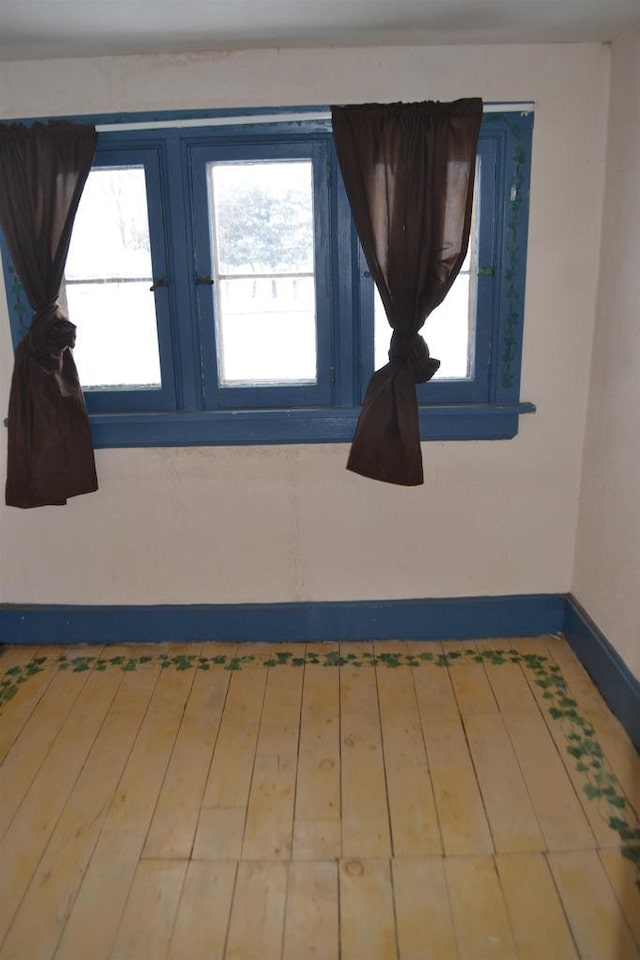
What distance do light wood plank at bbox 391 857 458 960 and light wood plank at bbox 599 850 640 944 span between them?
43 cm

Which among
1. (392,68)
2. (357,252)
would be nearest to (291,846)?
(357,252)

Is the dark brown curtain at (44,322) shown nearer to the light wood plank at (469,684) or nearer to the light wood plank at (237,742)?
the light wood plank at (237,742)

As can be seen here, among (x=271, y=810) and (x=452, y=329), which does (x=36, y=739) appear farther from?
(x=452, y=329)

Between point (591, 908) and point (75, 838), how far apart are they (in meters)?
1.40

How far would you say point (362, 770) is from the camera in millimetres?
2178

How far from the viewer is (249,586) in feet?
9.68

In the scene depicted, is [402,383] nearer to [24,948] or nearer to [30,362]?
[30,362]

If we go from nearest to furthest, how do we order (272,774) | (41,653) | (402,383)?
(272,774) < (402,383) < (41,653)

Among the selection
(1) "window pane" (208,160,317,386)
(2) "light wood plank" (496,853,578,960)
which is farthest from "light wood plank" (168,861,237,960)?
(1) "window pane" (208,160,317,386)

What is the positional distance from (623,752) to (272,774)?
3.76 ft

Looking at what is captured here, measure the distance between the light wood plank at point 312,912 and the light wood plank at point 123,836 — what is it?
431mm

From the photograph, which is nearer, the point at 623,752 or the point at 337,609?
the point at 623,752

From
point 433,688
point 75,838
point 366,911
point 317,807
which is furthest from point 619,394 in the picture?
point 75,838

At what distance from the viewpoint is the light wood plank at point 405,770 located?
191 centimetres
